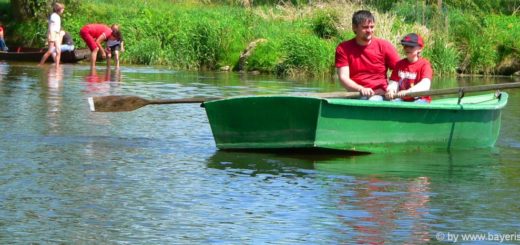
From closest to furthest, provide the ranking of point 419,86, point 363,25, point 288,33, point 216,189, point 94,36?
point 216,189 < point 363,25 < point 419,86 < point 94,36 < point 288,33

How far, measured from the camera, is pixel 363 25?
40.9ft

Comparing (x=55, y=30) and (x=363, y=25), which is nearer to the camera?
(x=363, y=25)

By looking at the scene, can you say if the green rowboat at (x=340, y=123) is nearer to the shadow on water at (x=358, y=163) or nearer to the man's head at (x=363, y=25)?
the shadow on water at (x=358, y=163)

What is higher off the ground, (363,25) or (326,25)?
(363,25)

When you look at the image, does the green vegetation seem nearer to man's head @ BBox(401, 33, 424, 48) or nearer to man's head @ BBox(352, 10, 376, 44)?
man's head @ BBox(401, 33, 424, 48)

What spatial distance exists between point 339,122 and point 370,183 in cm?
146

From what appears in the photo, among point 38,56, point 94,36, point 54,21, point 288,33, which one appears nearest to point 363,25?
point 54,21

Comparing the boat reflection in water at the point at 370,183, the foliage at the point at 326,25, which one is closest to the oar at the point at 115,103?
the boat reflection in water at the point at 370,183

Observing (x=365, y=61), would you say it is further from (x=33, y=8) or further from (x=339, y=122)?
(x=33, y=8)

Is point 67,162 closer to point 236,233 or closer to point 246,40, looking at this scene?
point 236,233

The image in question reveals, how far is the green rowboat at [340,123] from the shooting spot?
11.8m

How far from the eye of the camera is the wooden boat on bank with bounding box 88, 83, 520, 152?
11.8 m

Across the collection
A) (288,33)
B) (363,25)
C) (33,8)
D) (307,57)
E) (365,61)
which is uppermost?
(363,25)

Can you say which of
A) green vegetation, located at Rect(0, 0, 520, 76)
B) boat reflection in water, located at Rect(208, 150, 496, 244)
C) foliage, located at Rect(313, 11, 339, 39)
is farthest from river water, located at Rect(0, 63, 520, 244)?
foliage, located at Rect(313, 11, 339, 39)
